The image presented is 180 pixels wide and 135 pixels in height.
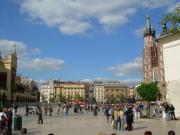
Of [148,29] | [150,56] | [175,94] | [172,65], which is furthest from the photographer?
[148,29]


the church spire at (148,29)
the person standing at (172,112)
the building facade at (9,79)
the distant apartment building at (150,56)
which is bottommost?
the person standing at (172,112)

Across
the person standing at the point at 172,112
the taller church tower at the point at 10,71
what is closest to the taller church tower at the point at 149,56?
the taller church tower at the point at 10,71

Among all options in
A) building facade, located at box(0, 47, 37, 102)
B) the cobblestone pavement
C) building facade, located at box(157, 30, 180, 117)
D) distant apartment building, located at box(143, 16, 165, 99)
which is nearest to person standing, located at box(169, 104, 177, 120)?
the cobblestone pavement

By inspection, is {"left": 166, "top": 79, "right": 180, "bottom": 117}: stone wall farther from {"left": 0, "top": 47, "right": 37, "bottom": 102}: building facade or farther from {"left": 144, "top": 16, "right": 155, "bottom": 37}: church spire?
{"left": 144, "top": 16, "right": 155, "bottom": 37}: church spire

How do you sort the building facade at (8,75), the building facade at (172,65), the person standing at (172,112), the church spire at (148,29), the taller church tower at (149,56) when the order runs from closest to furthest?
1. the person standing at (172,112)
2. the building facade at (172,65)
3. the building facade at (8,75)
4. the taller church tower at (149,56)
5. the church spire at (148,29)

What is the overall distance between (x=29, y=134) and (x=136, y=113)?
1619cm

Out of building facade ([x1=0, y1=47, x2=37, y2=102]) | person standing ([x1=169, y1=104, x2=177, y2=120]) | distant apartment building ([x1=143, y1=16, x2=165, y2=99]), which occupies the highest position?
distant apartment building ([x1=143, y1=16, x2=165, y2=99])

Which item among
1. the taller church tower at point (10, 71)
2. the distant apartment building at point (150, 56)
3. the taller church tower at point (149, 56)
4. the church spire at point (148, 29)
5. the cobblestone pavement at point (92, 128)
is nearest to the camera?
the cobblestone pavement at point (92, 128)

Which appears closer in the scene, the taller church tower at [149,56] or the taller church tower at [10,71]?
the taller church tower at [10,71]

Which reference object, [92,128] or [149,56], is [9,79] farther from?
[92,128]

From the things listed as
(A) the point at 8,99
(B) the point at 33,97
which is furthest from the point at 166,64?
(B) the point at 33,97

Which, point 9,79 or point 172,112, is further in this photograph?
point 9,79

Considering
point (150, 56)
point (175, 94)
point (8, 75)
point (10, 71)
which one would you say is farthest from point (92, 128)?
point (150, 56)

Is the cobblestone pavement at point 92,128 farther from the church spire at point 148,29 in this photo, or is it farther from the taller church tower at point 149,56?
the church spire at point 148,29
